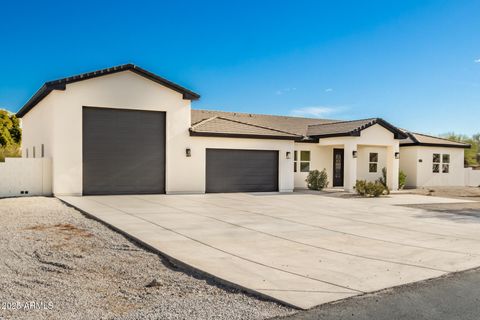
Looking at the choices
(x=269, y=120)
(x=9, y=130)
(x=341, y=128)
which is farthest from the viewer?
(x=9, y=130)

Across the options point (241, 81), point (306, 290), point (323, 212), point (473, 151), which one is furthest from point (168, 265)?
point (473, 151)

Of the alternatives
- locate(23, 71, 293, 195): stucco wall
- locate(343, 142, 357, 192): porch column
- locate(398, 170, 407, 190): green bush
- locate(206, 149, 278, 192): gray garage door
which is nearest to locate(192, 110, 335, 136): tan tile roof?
locate(343, 142, 357, 192): porch column

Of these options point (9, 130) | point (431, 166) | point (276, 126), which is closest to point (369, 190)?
point (276, 126)

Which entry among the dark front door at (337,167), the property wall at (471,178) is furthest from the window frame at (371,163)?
the property wall at (471,178)

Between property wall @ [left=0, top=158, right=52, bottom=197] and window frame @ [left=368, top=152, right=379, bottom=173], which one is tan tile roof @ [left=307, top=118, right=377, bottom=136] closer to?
window frame @ [left=368, top=152, right=379, bottom=173]

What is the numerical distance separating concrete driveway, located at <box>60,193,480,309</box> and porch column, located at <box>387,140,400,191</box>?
1010 centimetres

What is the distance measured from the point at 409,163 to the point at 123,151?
19.2 meters

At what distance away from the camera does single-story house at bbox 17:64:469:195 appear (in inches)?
682

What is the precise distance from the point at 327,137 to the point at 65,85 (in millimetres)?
14109

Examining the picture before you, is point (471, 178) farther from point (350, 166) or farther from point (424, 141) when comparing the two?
point (350, 166)

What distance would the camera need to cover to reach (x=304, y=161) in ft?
81.4

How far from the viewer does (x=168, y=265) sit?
654 cm

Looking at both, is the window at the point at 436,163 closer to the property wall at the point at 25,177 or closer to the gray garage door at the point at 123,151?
the gray garage door at the point at 123,151

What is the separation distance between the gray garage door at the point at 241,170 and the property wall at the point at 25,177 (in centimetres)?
713
